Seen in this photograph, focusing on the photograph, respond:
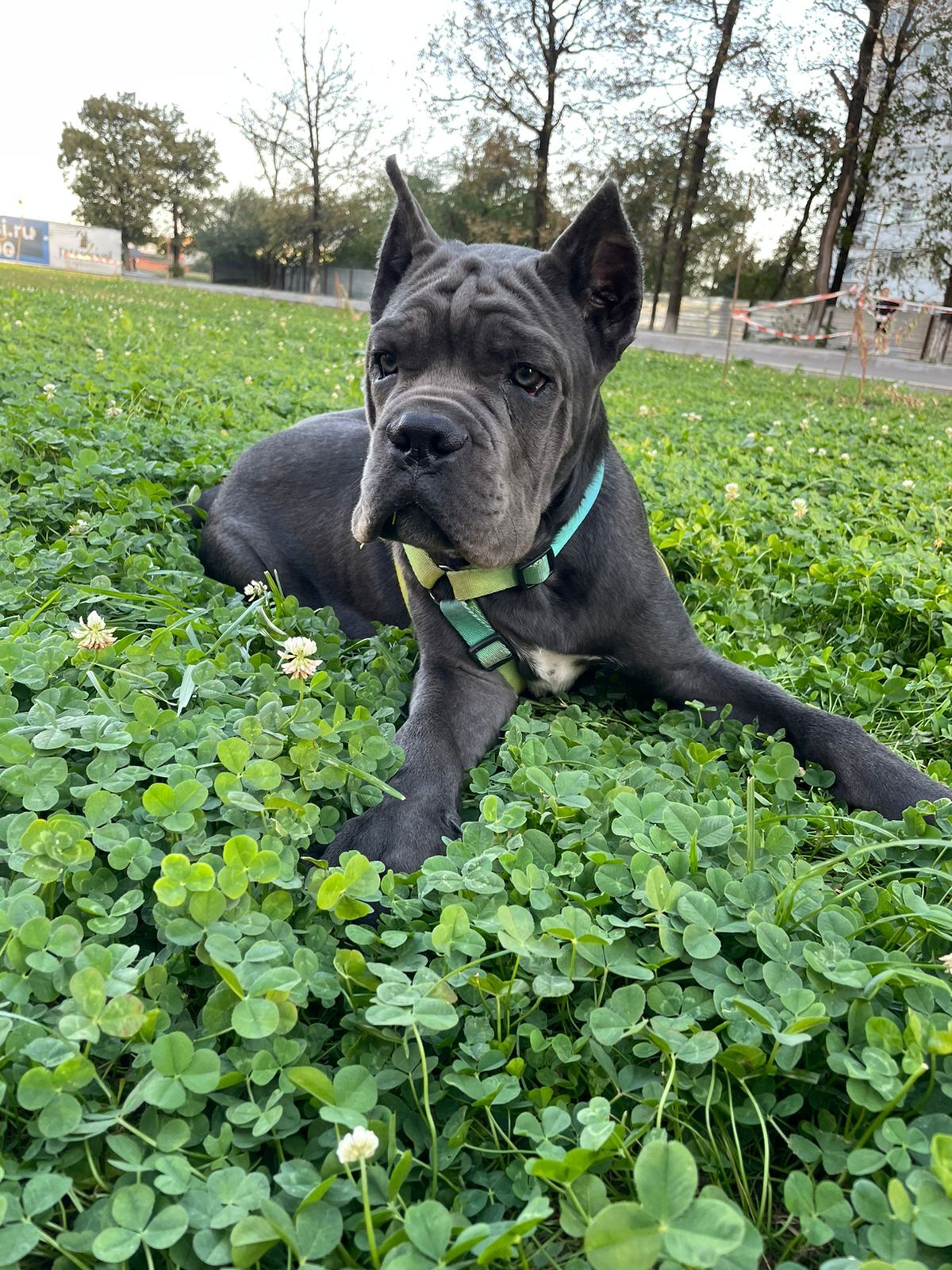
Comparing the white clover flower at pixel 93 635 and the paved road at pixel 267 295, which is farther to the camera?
the paved road at pixel 267 295

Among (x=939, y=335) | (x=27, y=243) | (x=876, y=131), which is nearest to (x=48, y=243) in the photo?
(x=27, y=243)

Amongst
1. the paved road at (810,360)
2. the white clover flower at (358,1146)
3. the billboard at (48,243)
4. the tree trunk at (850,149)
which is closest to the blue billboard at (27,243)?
the billboard at (48,243)

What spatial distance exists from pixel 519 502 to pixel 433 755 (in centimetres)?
83

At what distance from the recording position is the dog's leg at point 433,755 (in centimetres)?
209

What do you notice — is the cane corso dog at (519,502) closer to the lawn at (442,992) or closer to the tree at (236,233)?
the lawn at (442,992)

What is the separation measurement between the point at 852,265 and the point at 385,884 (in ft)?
135

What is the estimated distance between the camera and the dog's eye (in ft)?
9.28

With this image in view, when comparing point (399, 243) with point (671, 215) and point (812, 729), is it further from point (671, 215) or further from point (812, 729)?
point (671, 215)

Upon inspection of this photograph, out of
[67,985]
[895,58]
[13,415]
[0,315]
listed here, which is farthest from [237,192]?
[67,985]

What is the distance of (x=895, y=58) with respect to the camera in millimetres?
27031

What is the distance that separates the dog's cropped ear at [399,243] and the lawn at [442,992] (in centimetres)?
143

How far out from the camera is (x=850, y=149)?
90.9 feet

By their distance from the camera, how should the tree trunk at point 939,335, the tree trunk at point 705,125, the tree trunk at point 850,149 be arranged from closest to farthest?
the tree trunk at point 850,149, the tree trunk at point 705,125, the tree trunk at point 939,335

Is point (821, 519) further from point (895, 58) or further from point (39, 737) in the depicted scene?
point (895, 58)
